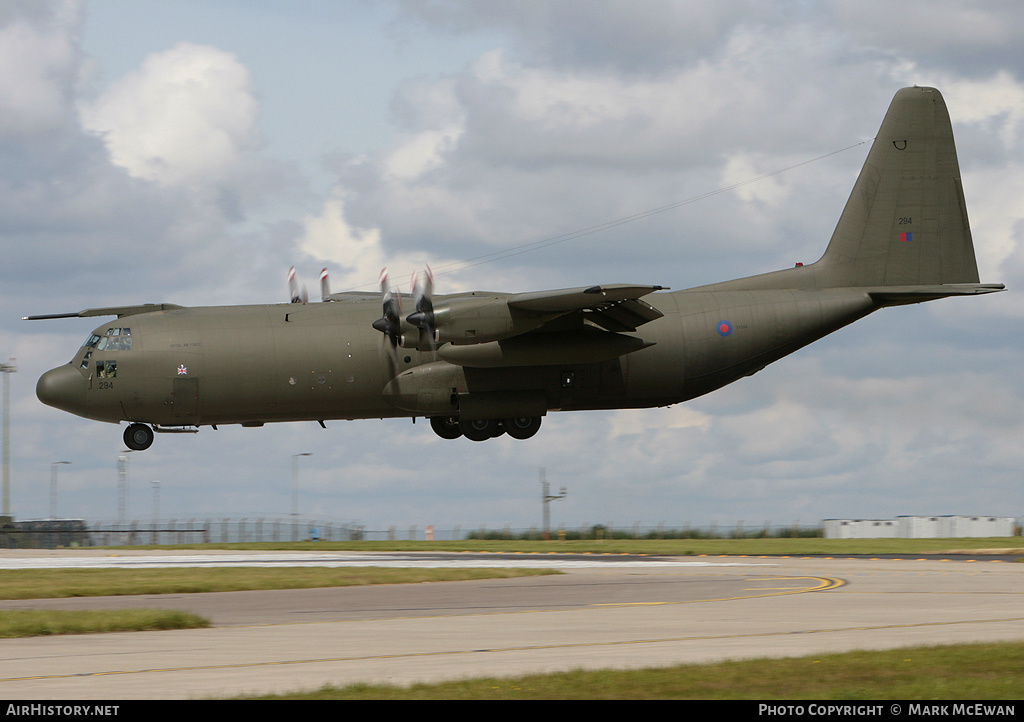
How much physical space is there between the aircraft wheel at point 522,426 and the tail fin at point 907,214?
12596 millimetres

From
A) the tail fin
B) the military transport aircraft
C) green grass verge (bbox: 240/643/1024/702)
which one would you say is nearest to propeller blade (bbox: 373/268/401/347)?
the military transport aircraft

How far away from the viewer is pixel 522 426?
42000 mm

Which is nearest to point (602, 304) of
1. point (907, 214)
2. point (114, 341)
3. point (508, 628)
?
point (907, 214)

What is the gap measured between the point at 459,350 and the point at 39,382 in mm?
15299

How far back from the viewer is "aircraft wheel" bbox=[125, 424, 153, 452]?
3991cm

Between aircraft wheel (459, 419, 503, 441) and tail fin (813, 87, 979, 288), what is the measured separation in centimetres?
1398

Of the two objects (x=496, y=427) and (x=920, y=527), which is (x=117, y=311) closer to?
(x=496, y=427)

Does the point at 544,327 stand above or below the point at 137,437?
above

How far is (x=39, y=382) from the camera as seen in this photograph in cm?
3975

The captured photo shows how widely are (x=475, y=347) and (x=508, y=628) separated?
777 inches

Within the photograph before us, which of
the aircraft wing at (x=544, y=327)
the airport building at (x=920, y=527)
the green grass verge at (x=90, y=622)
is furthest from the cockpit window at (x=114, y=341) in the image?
the airport building at (x=920, y=527)

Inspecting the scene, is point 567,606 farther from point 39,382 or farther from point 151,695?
point 39,382
